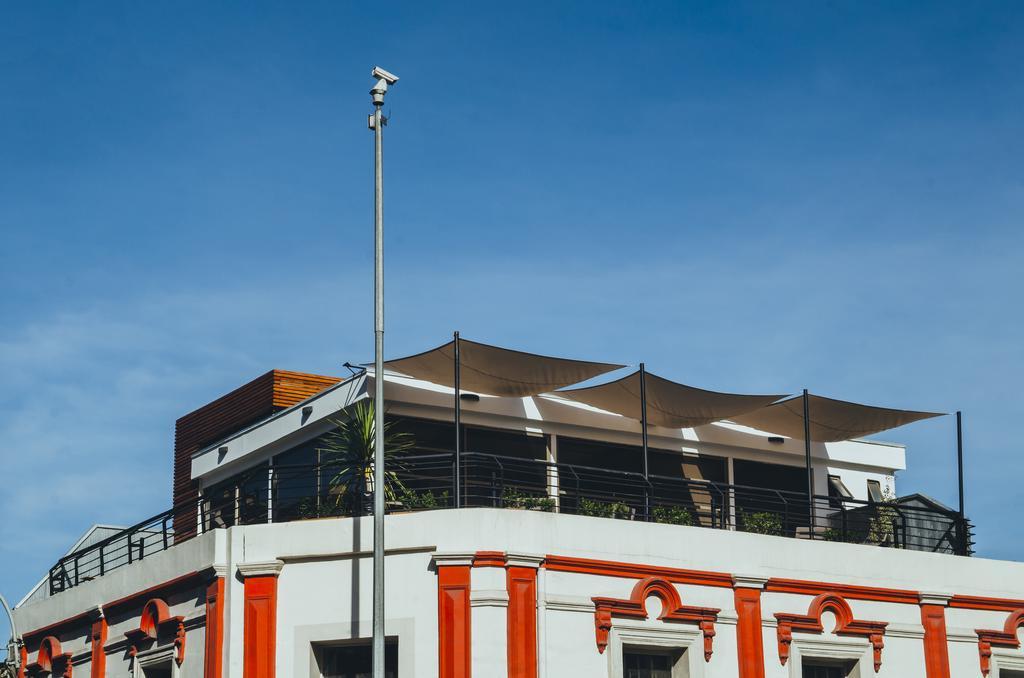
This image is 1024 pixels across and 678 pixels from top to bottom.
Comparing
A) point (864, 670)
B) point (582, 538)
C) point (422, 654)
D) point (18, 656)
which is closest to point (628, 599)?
point (582, 538)

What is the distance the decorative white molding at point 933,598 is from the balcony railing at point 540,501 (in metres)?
1.16

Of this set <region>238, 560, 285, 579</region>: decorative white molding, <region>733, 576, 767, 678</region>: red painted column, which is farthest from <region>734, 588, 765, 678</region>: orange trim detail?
<region>238, 560, 285, 579</region>: decorative white molding

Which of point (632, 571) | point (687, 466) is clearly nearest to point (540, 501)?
point (632, 571)

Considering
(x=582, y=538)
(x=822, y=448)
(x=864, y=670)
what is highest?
(x=822, y=448)

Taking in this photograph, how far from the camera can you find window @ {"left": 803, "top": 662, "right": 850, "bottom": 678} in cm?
2647

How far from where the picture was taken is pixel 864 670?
26.7 meters

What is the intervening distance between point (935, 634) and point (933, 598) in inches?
26.3

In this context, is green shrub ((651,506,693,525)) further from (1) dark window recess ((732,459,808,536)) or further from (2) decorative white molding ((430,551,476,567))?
(2) decorative white molding ((430,551,476,567))

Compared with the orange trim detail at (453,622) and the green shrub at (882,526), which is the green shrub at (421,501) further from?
the green shrub at (882,526)

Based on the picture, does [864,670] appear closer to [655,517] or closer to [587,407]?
[655,517]

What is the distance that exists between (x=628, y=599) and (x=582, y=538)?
1313 mm

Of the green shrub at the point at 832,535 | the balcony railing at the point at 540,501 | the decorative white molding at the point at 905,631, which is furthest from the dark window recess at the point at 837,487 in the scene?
the decorative white molding at the point at 905,631

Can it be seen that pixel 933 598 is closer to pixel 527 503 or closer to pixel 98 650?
pixel 527 503

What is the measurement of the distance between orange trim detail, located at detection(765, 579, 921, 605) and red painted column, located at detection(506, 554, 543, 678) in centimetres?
493
